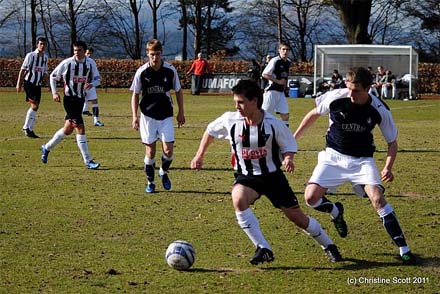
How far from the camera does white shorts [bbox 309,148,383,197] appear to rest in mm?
7199

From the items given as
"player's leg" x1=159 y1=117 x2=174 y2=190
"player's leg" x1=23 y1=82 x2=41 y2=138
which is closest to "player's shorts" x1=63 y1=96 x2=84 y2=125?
"player's leg" x1=159 y1=117 x2=174 y2=190

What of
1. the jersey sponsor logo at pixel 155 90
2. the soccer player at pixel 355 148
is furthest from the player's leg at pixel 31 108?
the soccer player at pixel 355 148

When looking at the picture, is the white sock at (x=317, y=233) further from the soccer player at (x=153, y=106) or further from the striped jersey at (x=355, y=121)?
the soccer player at (x=153, y=106)

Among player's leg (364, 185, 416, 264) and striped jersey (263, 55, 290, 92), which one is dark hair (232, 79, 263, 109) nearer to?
player's leg (364, 185, 416, 264)

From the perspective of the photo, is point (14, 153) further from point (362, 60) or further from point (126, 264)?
point (362, 60)

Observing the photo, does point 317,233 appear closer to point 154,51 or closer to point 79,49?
point 154,51

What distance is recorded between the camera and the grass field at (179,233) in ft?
21.4

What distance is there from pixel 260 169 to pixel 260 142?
0.23 meters

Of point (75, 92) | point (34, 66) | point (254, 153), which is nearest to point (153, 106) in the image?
point (75, 92)

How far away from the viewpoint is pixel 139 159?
14.0m

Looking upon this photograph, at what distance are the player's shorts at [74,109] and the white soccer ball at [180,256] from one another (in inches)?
253

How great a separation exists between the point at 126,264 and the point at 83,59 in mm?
7055

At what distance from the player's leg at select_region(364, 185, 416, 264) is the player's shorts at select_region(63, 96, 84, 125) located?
6.85 meters

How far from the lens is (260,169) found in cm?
705
